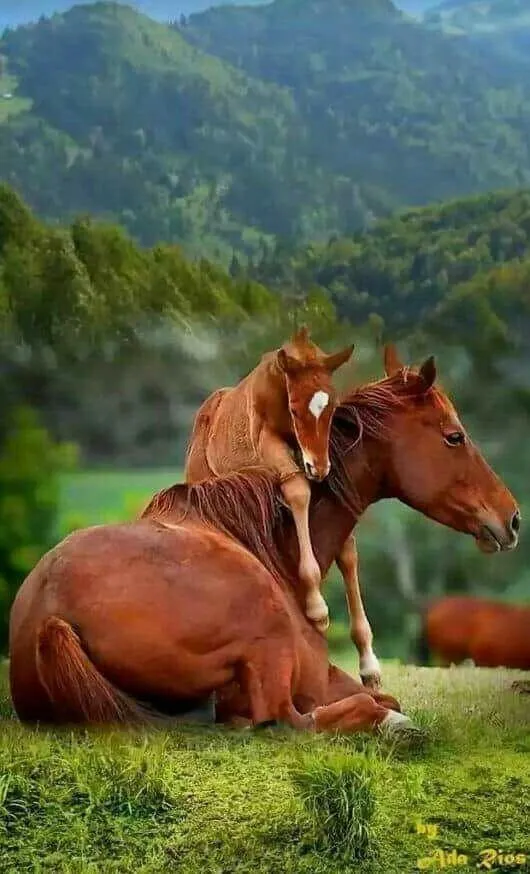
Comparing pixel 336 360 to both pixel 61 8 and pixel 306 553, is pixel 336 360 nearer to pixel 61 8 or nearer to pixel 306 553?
pixel 306 553

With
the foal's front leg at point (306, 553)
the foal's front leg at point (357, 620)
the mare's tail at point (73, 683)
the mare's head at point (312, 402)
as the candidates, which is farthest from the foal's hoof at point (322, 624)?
the mare's tail at point (73, 683)

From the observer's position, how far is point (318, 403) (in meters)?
2.54

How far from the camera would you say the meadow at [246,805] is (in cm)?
235

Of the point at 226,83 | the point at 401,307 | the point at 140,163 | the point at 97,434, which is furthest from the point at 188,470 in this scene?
the point at 226,83

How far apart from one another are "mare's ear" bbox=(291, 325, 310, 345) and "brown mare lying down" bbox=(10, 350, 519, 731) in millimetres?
179

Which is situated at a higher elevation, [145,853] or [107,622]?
[107,622]

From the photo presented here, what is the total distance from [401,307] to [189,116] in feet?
2.54

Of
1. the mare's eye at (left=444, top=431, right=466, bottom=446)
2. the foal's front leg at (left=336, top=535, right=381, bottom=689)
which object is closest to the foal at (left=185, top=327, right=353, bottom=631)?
the foal's front leg at (left=336, top=535, right=381, bottom=689)

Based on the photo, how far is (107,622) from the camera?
241 centimetres

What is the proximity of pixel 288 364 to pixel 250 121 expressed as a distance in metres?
0.96

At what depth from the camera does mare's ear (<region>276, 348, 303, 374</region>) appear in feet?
8.46

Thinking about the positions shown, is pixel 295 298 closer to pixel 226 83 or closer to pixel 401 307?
pixel 401 307

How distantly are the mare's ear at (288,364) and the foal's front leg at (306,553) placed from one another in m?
0.22

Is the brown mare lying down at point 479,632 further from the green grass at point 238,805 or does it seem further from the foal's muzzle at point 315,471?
the foal's muzzle at point 315,471
